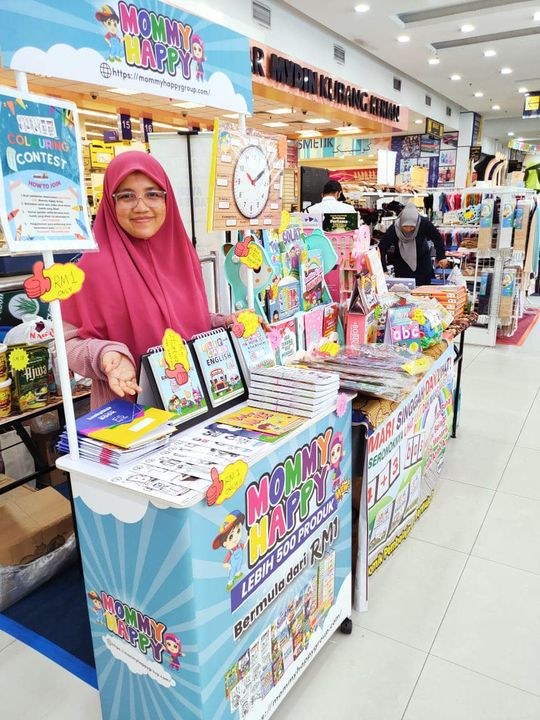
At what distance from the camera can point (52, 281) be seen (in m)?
1.33

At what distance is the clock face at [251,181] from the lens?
6.60 ft

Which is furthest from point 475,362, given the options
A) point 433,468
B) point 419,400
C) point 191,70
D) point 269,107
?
point 269,107

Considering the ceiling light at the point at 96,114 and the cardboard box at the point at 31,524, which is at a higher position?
the ceiling light at the point at 96,114

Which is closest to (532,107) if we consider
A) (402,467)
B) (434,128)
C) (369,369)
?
(434,128)

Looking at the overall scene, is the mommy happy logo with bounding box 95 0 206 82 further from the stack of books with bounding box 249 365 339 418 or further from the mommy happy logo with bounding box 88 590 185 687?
the mommy happy logo with bounding box 88 590 185 687

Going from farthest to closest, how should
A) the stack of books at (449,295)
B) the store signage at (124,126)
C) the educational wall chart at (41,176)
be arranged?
the store signage at (124,126) → the stack of books at (449,295) → the educational wall chart at (41,176)

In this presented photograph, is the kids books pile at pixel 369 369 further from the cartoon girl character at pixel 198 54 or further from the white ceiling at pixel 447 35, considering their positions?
the white ceiling at pixel 447 35

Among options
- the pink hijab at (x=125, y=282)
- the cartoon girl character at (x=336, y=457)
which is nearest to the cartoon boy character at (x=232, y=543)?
the cartoon girl character at (x=336, y=457)

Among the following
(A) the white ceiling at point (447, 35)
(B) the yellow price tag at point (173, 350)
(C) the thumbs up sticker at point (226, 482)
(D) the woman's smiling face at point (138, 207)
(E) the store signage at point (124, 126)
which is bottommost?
(C) the thumbs up sticker at point (226, 482)

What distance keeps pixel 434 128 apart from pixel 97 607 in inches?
619

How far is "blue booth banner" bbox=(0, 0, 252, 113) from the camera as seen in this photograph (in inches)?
49.9

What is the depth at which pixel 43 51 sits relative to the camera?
130cm

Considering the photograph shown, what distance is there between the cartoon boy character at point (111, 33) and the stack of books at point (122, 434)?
0.96 meters

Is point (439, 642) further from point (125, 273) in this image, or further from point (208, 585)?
point (125, 273)
